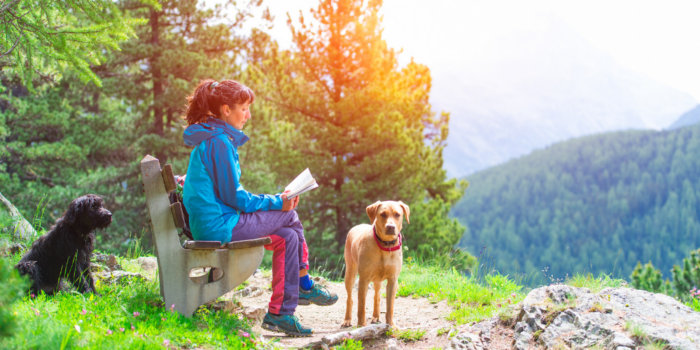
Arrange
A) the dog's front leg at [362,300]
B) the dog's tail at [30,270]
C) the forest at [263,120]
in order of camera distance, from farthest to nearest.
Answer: the forest at [263,120], the dog's front leg at [362,300], the dog's tail at [30,270]

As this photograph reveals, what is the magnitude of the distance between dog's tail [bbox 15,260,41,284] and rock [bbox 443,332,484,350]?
313 cm

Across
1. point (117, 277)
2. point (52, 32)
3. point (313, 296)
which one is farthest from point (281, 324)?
point (52, 32)

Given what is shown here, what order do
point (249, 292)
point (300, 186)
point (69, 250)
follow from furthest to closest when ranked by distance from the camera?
point (249, 292)
point (69, 250)
point (300, 186)

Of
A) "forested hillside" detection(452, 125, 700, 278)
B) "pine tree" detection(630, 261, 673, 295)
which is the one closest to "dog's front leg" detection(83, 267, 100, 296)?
"pine tree" detection(630, 261, 673, 295)

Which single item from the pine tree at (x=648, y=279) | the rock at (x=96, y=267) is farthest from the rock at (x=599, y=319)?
the pine tree at (x=648, y=279)

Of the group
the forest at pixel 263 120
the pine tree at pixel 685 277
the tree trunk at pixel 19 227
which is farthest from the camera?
the forest at pixel 263 120

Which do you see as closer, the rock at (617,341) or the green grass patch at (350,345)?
the rock at (617,341)

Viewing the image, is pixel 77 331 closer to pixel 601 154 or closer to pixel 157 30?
pixel 157 30

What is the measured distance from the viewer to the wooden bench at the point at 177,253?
3.05 metres

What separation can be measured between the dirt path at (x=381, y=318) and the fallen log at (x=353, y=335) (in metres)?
0.06

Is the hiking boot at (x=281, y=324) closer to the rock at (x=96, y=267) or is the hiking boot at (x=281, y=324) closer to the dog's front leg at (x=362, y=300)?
the dog's front leg at (x=362, y=300)

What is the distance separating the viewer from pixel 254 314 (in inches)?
144

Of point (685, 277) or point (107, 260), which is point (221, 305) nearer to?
point (107, 260)

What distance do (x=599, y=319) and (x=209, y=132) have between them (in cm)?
314
